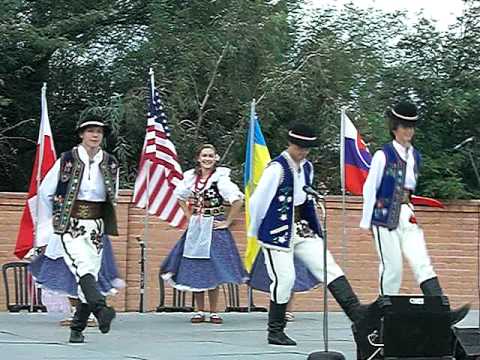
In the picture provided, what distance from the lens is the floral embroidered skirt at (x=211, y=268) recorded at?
10823 millimetres

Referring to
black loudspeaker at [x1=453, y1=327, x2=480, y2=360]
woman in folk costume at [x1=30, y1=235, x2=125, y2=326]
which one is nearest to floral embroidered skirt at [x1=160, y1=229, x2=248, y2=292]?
woman in folk costume at [x1=30, y1=235, x2=125, y2=326]

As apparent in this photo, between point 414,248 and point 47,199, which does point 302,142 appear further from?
point 47,199

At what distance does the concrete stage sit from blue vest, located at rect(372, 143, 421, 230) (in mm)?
1091

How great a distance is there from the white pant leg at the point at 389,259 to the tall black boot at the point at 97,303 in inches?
81.7

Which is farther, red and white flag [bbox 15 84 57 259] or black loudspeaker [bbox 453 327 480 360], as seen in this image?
red and white flag [bbox 15 84 57 259]

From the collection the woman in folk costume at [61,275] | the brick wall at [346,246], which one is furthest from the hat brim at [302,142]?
the brick wall at [346,246]

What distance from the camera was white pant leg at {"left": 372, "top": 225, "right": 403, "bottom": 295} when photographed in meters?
8.38

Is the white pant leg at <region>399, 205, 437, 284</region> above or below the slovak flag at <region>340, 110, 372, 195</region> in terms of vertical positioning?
below

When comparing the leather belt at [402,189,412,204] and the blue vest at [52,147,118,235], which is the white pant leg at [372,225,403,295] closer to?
the leather belt at [402,189,412,204]

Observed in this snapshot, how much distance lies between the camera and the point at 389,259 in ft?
27.5

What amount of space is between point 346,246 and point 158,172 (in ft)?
9.07

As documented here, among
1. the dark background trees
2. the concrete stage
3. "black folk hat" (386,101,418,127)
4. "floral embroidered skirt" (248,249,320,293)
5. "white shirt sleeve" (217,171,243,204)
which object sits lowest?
the concrete stage

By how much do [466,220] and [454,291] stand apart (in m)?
0.94

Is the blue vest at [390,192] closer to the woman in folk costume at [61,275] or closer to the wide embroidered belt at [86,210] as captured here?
the wide embroidered belt at [86,210]
